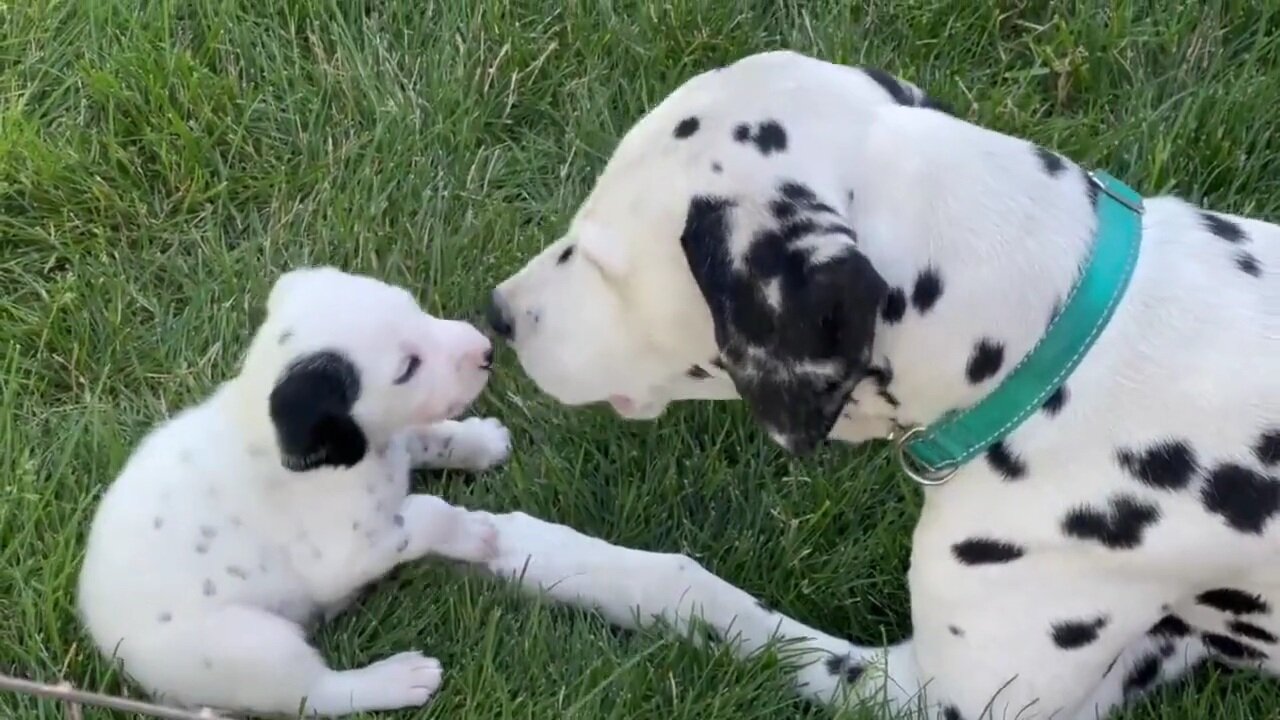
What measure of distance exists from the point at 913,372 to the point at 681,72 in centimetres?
209

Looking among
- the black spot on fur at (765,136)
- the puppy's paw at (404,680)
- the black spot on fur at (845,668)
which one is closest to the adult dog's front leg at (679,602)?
Result: the black spot on fur at (845,668)

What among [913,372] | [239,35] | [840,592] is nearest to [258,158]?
[239,35]

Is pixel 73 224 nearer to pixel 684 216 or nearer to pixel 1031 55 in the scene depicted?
pixel 684 216

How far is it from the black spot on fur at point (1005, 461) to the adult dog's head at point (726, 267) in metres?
0.40

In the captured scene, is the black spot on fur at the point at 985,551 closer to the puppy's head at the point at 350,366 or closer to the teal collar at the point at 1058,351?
the teal collar at the point at 1058,351

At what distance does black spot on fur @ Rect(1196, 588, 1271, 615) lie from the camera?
9.42 ft

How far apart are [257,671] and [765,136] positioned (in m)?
1.52

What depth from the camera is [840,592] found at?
136 inches

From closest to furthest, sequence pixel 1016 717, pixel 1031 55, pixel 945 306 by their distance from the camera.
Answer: pixel 945 306 < pixel 1016 717 < pixel 1031 55

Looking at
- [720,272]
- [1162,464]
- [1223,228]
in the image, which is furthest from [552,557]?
[1223,228]

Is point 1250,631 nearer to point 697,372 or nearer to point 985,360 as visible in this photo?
point 985,360

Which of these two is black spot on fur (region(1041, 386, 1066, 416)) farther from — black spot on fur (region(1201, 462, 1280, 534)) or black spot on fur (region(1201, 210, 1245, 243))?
black spot on fur (region(1201, 210, 1245, 243))

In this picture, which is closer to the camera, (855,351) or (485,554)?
(855,351)

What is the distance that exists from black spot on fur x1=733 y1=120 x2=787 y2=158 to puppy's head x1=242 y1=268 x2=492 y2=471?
85 cm
